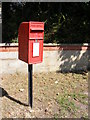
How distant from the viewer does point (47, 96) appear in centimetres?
382

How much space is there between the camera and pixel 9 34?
544cm

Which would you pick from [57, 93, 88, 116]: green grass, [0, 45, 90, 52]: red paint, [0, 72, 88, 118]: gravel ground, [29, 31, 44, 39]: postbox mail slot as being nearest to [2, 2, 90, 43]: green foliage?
[0, 45, 90, 52]: red paint

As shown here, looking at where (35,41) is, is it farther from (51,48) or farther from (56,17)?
(56,17)

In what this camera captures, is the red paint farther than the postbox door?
Yes

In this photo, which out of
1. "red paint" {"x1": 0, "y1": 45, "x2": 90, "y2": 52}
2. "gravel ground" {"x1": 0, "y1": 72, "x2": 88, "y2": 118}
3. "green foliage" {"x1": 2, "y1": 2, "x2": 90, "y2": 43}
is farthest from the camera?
"green foliage" {"x1": 2, "y1": 2, "x2": 90, "y2": 43}

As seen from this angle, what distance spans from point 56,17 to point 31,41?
3.14 meters

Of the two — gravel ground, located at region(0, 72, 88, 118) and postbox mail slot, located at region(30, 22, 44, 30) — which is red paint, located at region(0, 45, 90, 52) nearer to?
gravel ground, located at region(0, 72, 88, 118)

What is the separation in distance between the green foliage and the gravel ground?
4.46 feet

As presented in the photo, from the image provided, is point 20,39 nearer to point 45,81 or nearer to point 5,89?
point 5,89

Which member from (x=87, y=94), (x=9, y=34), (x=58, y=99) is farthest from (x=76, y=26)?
(x=58, y=99)

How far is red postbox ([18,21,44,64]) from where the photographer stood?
294 cm

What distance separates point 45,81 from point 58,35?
1.81 meters

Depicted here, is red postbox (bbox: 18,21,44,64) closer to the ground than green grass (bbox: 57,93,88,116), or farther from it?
farther from it

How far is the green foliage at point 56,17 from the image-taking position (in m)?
5.66
